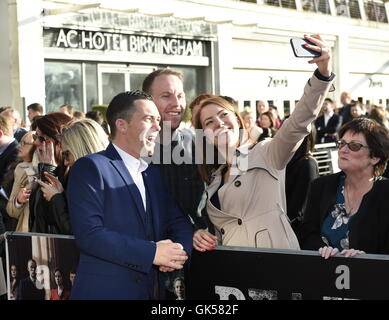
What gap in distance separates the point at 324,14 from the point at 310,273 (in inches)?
1208

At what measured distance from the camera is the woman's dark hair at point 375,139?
14.9 feet

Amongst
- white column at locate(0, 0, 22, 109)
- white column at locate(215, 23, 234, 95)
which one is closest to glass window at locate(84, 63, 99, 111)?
A: white column at locate(0, 0, 22, 109)

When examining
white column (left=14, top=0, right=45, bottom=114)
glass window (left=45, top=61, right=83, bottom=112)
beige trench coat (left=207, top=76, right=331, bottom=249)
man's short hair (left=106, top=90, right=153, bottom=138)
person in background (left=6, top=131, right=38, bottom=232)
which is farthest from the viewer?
glass window (left=45, top=61, right=83, bottom=112)

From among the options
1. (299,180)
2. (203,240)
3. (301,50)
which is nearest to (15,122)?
(299,180)

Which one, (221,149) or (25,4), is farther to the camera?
(25,4)

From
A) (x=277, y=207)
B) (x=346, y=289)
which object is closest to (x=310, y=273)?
(x=346, y=289)

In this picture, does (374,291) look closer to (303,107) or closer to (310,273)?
(310,273)

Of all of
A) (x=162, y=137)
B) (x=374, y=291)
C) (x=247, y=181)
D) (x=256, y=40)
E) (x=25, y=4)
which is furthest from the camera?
(x=256, y=40)

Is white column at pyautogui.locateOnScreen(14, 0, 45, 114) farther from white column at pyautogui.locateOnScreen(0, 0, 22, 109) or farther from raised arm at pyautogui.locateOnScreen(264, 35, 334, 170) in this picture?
raised arm at pyautogui.locateOnScreen(264, 35, 334, 170)

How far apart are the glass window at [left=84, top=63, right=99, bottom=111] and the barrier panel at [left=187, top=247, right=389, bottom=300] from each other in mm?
16654

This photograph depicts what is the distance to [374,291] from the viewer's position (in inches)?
132

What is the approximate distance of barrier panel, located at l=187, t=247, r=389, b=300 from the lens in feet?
11.0

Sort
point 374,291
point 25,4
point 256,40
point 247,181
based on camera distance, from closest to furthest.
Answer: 1. point 374,291
2. point 247,181
3. point 25,4
4. point 256,40

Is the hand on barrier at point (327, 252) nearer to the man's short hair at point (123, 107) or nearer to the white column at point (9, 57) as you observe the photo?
the man's short hair at point (123, 107)
